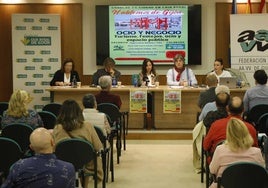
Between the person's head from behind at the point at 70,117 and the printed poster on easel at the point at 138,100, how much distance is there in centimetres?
417

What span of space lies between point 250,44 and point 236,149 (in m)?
7.26

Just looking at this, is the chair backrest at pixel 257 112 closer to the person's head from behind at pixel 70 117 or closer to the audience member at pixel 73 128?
the audience member at pixel 73 128

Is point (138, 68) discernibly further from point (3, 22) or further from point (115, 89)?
point (3, 22)

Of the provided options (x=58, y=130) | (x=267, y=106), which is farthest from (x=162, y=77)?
(x=58, y=130)

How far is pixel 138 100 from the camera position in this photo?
9.30 m

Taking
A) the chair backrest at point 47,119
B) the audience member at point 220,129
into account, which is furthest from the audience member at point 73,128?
the chair backrest at point 47,119

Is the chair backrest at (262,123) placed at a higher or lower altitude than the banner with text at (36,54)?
lower

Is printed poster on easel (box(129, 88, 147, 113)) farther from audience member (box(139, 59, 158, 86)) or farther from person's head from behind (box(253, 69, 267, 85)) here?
person's head from behind (box(253, 69, 267, 85))

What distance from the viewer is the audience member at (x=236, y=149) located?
13.8 ft

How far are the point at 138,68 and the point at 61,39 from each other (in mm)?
1895

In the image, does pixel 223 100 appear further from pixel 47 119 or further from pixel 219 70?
pixel 219 70

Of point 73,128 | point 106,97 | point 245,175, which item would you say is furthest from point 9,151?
point 106,97

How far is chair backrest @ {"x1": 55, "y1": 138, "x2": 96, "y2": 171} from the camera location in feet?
15.2

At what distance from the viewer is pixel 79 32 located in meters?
11.8
